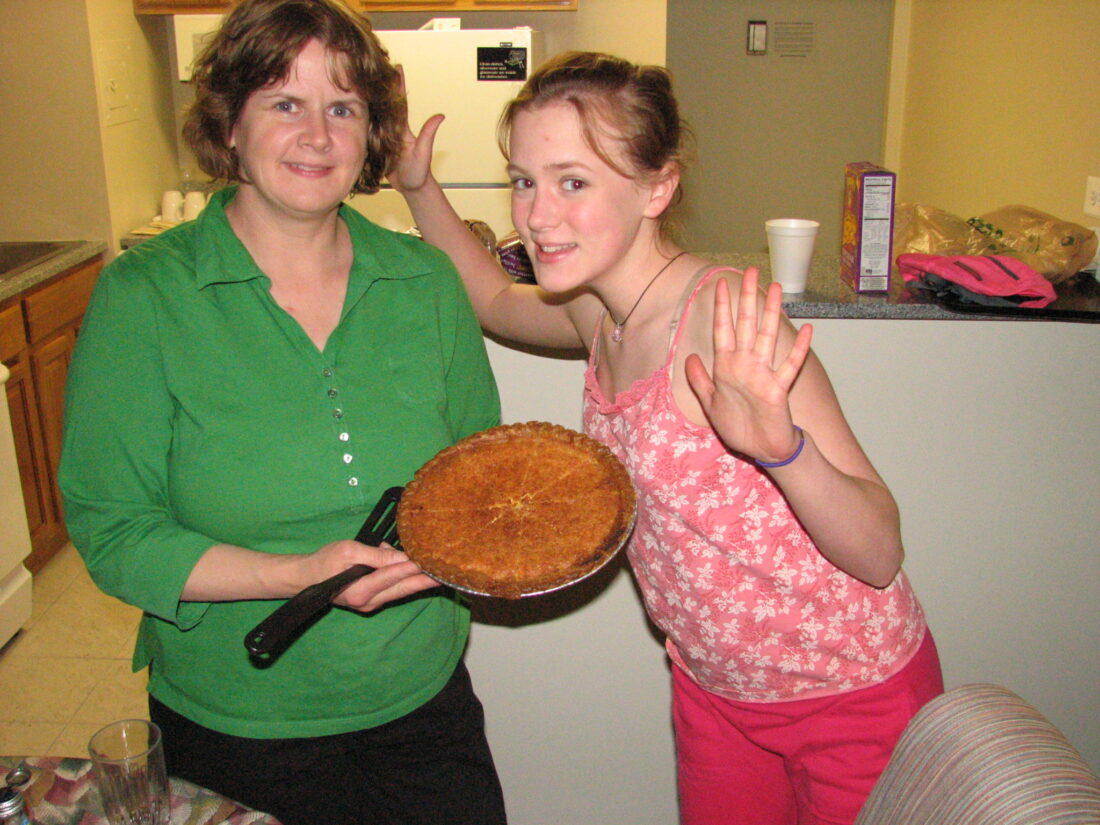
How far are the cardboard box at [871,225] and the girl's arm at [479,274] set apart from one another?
64 centimetres

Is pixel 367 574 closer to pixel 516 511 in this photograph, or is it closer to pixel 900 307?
pixel 516 511

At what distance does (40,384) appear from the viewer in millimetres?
3348

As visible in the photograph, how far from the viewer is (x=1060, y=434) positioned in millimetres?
1910

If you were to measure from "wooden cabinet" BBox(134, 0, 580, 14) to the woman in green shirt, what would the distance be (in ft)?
9.65

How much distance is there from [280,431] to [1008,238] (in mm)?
1604

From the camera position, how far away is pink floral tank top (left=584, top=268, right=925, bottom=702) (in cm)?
125

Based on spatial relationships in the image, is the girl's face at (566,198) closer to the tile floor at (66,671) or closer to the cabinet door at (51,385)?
the tile floor at (66,671)

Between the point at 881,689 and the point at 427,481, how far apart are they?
2.16 ft

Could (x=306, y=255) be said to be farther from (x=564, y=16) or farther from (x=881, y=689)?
(x=564, y=16)

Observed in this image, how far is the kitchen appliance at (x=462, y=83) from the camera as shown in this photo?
384 centimetres

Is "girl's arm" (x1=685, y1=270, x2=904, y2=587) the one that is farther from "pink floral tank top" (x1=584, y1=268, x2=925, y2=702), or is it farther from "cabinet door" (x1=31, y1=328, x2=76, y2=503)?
"cabinet door" (x1=31, y1=328, x2=76, y2=503)

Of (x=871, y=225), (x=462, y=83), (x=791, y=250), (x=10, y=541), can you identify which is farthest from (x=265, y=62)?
(x=462, y=83)

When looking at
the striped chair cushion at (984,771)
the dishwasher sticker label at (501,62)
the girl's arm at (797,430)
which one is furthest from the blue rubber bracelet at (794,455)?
the dishwasher sticker label at (501,62)

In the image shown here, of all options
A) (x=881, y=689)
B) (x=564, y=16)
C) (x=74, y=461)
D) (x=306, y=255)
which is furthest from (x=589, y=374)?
(x=564, y=16)
